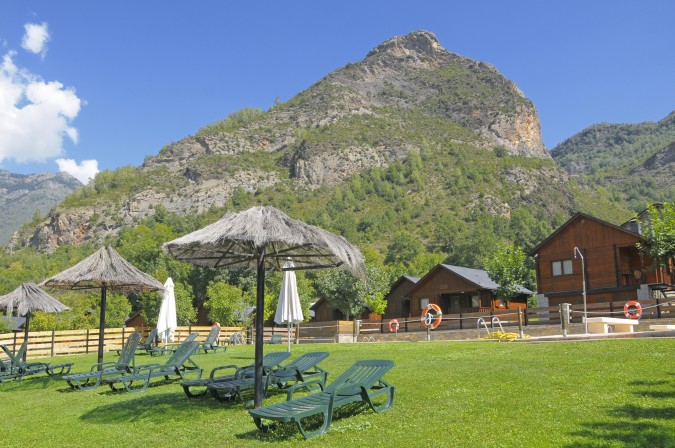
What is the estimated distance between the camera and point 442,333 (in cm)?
2800

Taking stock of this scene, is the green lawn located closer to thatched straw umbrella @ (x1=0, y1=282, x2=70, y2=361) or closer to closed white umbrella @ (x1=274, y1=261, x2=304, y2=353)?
thatched straw umbrella @ (x1=0, y1=282, x2=70, y2=361)

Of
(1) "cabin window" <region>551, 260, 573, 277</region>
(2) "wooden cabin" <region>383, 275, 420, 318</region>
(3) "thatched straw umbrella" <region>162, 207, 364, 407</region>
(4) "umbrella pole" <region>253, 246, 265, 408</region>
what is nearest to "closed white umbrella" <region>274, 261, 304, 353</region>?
(3) "thatched straw umbrella" <region>162, 207, 364, 407</region>

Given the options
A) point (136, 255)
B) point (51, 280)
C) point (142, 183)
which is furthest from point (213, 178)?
point (51, 280)

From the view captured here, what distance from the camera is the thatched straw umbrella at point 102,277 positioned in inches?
538

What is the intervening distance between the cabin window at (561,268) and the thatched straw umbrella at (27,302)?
28.5 metres

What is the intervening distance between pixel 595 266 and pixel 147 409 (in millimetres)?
31089

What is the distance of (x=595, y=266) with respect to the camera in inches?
1341

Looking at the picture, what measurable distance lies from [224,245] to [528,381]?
539 centimetres

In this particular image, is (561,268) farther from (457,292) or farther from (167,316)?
Answer: (167,316)

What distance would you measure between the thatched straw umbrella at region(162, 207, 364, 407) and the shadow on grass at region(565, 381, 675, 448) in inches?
169

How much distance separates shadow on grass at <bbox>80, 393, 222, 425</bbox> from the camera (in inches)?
337

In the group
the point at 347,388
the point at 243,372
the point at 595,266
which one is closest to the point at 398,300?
the point at 595,266

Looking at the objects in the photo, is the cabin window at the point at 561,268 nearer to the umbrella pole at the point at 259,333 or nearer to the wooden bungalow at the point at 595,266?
the wooden bungalow at the point at 595,266

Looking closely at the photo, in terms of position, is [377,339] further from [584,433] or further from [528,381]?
[584,433]
